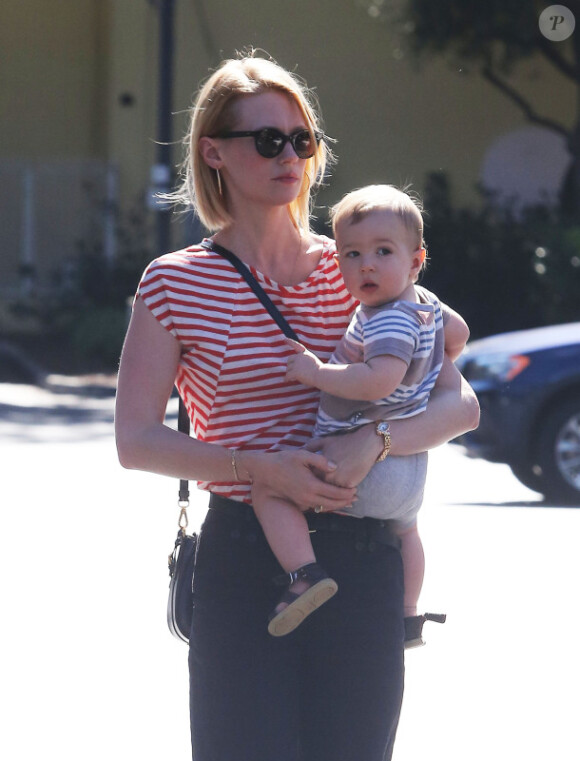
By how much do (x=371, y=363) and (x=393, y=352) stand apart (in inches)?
1.7

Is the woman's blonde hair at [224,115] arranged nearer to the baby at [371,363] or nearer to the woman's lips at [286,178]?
the woman's lips at [286,178]

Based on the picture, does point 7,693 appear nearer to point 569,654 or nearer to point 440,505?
point 569,654

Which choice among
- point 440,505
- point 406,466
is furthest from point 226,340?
point 440,505

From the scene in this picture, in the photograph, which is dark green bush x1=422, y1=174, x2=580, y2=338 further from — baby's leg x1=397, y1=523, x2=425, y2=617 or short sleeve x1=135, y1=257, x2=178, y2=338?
short sleeve x1=135, y1=257, x2=178, y2=338

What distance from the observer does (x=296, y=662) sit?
262cm

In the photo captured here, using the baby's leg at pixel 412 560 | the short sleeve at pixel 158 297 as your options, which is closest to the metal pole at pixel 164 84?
the baby's leg at pixel 412 560

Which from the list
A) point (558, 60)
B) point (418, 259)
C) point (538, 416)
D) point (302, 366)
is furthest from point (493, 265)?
point (302, 366)

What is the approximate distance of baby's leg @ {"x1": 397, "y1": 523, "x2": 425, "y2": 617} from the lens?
9.23ft

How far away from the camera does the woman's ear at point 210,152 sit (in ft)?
9.04

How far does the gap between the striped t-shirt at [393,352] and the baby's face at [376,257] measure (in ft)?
0.11

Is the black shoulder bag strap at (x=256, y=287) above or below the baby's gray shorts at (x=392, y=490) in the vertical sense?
above

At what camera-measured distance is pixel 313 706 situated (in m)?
2.62

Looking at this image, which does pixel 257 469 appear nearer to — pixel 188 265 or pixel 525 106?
pixel 188 265

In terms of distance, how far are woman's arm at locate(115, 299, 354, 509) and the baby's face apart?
0.34 metres
